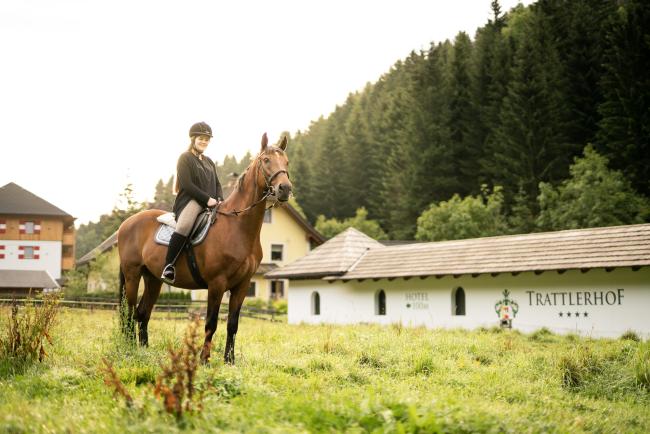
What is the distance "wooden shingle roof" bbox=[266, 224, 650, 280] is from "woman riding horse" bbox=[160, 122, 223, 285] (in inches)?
581

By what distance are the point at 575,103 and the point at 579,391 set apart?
1661 inches

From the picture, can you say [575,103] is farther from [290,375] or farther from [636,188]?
[290,375]

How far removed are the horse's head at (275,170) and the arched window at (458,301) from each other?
18026 millimetres

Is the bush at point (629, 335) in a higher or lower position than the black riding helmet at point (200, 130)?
lower

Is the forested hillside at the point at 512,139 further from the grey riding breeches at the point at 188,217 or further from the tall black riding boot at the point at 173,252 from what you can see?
the tall black riding boot at the point at 173,252

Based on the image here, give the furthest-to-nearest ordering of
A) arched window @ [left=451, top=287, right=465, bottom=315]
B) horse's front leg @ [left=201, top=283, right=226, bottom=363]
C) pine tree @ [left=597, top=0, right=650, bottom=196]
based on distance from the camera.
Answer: pine tree @ [left=597, top=0, right=650, bottom=196]
arched window @ [left=451, top=287, right=465, bottom=315]
horse's front leg @ [left=201, top=283, right=226, bottom=363]

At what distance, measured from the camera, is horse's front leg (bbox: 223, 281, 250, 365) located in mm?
8156

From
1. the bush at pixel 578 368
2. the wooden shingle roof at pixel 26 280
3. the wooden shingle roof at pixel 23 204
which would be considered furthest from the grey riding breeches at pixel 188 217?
the wooden shingle roof at pixel 23 204

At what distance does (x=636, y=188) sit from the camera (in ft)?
125

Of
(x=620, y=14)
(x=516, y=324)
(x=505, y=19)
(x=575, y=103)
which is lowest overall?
(x=516, y=324)

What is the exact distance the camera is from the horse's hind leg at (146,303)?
921 cm

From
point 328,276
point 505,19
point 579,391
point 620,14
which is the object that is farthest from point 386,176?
point 579,391

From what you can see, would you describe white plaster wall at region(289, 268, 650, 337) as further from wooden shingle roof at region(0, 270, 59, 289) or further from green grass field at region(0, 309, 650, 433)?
wooden shingle roof at region(0, 270, 59, 289)

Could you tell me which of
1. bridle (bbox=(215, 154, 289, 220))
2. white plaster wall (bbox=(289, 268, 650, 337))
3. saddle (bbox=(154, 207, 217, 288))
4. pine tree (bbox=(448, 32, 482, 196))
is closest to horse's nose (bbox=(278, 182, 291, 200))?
bridle (bbox=(215, 154, 289, 220))
